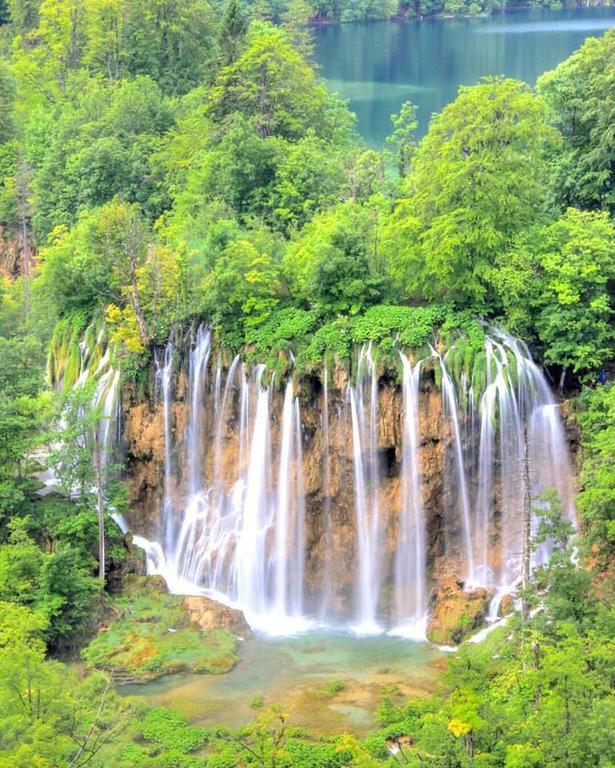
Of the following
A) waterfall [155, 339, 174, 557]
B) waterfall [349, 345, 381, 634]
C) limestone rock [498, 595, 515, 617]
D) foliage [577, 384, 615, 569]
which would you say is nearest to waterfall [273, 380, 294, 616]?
waterfall [349, 345, 381, 634]

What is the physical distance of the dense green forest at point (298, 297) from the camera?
70.2 ft

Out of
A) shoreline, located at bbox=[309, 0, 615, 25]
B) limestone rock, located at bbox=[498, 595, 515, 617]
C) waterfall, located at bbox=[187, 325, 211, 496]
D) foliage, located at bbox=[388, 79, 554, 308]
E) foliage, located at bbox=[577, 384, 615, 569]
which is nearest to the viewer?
foliage, located at bbox=[577, 384, 615, 569]

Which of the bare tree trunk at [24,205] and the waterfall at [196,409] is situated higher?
the bare tree trunk at [24,205]

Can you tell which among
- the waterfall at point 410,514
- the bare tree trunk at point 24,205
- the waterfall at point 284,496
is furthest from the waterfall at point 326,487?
the bare tree trunk at point 24,205

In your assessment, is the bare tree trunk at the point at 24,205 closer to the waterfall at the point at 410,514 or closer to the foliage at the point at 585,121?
the waterfall at the point at 410,514

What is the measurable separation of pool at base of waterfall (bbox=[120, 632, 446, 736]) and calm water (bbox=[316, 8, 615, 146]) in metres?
34.9

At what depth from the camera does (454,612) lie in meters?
28.4

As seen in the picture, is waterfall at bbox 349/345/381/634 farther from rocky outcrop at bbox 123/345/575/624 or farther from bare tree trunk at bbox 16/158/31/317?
bare tree trunk at bbox 16/158/31/317

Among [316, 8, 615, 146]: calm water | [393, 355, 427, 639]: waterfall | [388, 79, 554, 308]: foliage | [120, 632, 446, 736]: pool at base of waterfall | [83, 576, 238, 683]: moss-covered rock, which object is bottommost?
[120, 632, 446, 736]: pool at base of waterfall

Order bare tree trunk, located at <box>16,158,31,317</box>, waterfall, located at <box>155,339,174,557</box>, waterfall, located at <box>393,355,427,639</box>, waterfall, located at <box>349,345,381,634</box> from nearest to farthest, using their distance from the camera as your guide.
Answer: waterfall, located at <box>393,355,427,639</box>
waterfall, located at <box>349,345,381,634</box>
waterfall, located at <box>155,339,174,557</box>
bare tree trunk, located at <box>16,158,31,317</box>

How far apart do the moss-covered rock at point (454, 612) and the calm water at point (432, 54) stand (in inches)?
1312

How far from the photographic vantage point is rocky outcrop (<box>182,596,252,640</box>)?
29.0m

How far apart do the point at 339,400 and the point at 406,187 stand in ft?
23.6

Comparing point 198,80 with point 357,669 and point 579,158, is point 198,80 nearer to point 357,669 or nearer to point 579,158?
point 579,158
